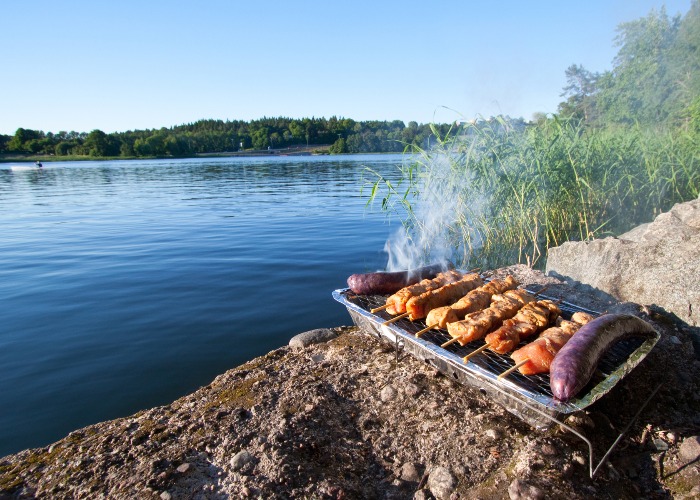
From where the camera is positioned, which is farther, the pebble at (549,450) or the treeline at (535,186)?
the treeline at (535,186)

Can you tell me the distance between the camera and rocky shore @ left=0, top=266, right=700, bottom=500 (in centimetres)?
303

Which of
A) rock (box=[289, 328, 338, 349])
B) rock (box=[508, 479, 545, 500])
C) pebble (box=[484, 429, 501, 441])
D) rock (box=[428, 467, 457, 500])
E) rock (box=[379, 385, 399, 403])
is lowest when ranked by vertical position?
rock (box=[289, 328, 338, 349])

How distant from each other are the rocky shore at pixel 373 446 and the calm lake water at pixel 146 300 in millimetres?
1582

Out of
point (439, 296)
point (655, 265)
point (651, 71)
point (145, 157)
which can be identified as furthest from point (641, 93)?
point (145, 157)

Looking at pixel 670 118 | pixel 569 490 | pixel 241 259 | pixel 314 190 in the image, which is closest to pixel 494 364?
pixel 569 490

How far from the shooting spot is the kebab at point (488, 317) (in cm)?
414

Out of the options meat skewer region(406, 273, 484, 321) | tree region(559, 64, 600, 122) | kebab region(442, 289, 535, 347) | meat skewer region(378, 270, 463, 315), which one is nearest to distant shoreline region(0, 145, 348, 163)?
tree region(559, 64, 600, 122)

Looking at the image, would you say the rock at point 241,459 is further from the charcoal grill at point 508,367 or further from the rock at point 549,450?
the rock at point 549,450

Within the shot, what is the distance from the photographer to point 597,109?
2302cm

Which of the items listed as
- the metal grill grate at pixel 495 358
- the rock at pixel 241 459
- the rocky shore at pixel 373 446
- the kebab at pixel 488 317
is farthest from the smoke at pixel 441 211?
the rock at pixel 241 459

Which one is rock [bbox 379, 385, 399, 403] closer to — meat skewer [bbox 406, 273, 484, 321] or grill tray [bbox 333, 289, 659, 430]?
grill tray [bbox 333, 289, 659, 430]

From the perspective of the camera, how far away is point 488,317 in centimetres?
439

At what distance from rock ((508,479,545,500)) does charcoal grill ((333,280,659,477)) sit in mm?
456

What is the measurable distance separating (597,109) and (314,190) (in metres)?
18.6
